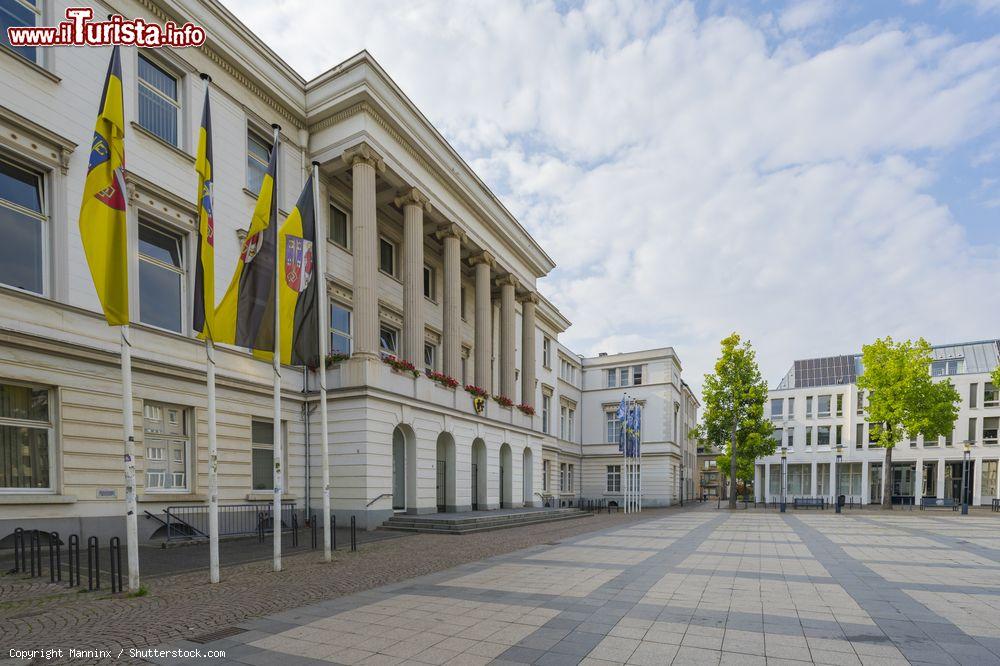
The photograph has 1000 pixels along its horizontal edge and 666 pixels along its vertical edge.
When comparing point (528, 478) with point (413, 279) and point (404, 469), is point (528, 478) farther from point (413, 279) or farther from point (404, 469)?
point (413, 279)

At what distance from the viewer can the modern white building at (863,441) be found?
53.1 metres

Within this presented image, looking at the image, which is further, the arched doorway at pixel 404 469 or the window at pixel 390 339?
the window at pixel 390 339

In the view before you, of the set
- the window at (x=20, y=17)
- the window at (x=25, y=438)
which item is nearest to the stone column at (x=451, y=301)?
the window at (x=25, y=438)

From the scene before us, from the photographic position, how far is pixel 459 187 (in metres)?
26.4

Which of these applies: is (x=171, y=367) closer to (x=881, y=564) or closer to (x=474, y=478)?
(x=474, y=478)

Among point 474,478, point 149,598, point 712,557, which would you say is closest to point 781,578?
point 712,557

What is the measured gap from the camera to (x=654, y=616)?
7242 mm

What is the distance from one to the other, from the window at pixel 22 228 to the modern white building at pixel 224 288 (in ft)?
0.11

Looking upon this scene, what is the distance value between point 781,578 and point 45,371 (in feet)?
52.2

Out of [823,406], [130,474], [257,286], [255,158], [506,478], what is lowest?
[506,478]

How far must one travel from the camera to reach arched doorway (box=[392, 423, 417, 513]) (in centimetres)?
2133

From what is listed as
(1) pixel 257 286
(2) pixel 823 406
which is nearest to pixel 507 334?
(1) pixel 257 286

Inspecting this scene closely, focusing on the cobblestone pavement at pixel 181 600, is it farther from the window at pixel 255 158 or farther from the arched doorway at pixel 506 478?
the arched doorway at pixel 506 478

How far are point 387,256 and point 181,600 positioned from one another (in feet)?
62.1
